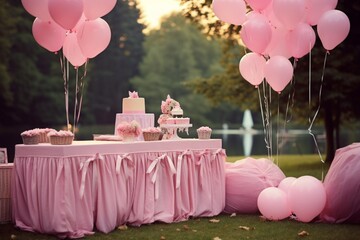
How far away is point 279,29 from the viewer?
28.7 ft

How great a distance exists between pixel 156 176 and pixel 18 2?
31845 mm

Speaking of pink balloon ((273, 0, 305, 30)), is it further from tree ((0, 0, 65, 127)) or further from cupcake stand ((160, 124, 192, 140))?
tree ((0, 0, 65, 127))

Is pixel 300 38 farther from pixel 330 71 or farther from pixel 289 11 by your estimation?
pixel 330 71

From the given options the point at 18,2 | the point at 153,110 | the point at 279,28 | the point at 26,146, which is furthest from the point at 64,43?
the point at 153,110

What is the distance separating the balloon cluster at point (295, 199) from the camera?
7930mm

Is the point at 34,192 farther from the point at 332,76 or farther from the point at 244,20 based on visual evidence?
the point at 332,76

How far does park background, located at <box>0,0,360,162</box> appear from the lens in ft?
52.7

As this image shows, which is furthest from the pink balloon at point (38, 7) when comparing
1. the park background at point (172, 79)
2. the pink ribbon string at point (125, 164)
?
the park background at point (172, 79)

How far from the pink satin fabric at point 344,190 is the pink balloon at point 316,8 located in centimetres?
166

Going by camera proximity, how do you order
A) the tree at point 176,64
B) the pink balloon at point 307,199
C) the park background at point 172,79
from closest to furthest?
the pink balloon at point 307,199
the park background at point 172,79
the tree at point 176,64

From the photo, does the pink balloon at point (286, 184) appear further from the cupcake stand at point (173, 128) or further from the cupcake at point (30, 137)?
the cupcake at point (30, 137)

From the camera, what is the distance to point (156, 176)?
26.3ft

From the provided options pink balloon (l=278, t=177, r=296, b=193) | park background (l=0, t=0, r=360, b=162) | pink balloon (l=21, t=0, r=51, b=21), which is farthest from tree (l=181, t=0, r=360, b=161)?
pink balloon (l=21, t=0, r=51, b=21)

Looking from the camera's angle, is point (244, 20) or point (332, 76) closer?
point (244, 20)
